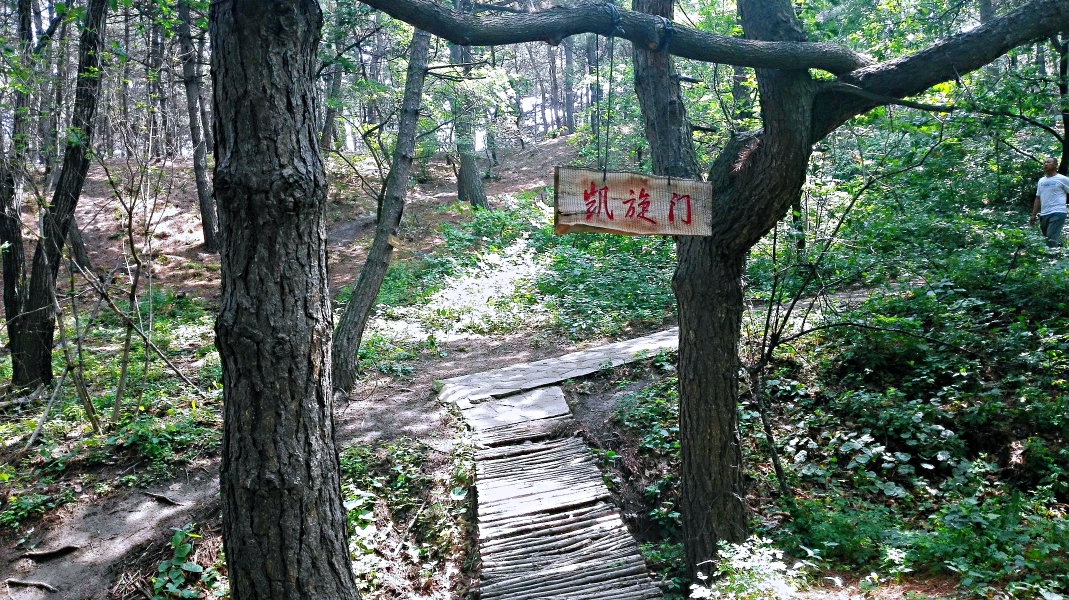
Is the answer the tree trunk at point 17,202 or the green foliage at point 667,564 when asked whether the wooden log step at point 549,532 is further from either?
the tree trunk at point 17,202

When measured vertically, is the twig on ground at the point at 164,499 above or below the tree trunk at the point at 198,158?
below

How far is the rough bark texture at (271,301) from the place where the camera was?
3139 millimetres

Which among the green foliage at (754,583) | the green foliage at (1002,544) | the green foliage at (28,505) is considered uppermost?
the green foliage at (754,583)

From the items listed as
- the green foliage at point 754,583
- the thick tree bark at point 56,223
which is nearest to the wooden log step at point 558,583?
the green foliage at point 754,583

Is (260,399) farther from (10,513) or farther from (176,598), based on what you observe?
(10,513)

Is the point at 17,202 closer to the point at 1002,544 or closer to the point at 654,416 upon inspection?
the point at 654,416

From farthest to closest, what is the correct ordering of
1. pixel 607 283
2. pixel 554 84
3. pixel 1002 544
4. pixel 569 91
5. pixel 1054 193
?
1. pixel 569 91
2. pixel 554 84
3. pixel 607 283
4. pixel 1054 193
5. pixel 1002 544

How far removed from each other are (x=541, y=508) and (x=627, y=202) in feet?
10.1

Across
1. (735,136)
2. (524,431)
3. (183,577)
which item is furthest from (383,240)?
(735,136)

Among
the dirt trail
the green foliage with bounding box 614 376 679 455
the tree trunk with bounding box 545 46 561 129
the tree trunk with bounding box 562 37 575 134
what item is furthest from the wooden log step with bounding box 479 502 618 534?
the tree trunk with bounding box 545 46 561 129

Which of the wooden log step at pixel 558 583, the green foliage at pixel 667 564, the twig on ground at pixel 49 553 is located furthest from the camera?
the twig on ground at pixel 49 553

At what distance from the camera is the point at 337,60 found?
7.20 m

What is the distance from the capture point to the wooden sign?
3.59 m

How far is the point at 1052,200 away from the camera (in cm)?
908
